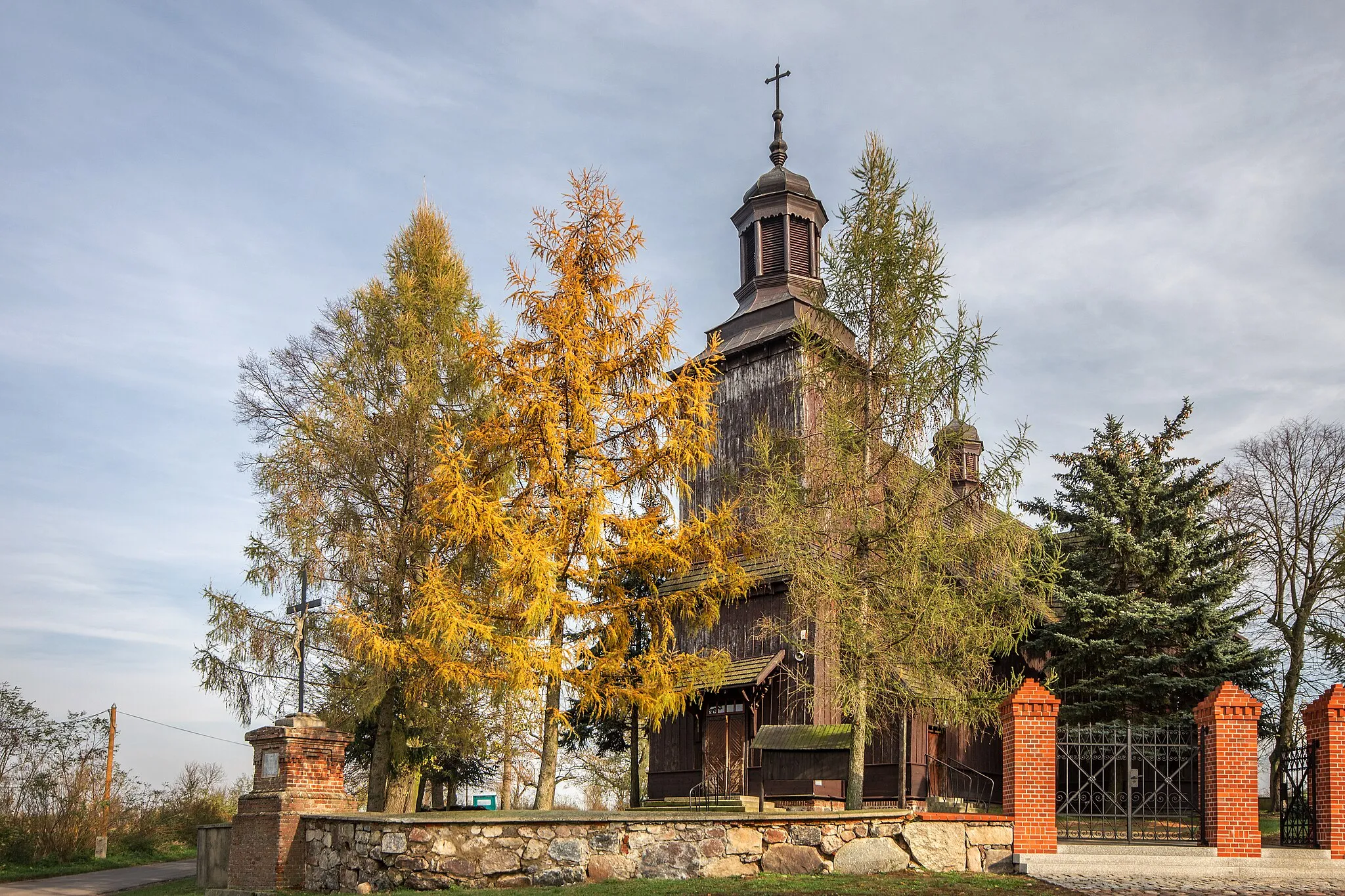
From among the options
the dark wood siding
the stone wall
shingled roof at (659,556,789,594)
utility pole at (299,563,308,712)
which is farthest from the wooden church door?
the stone wall

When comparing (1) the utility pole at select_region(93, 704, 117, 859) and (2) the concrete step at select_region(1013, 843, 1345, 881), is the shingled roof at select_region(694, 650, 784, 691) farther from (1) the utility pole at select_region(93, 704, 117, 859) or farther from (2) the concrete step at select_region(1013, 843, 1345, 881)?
(1) the utility pole at select_region(93, 704, 117, 859)

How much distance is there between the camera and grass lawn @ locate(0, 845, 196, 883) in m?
21.3

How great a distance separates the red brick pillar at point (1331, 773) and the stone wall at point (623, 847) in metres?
4.78

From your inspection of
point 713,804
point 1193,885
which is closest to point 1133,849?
point 1193,885

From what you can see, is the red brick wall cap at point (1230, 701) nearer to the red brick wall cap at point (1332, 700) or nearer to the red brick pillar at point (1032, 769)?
the red brick wall cap at point (1332, 700)

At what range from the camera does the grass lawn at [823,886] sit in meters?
11.1

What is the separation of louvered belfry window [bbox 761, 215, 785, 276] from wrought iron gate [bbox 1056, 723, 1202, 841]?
13165 mm

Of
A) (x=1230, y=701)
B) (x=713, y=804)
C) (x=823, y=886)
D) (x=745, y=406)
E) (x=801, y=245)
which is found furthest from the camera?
(x=801, y=245)

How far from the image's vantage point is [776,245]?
28.1 metres

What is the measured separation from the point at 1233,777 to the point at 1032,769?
273 centimetres

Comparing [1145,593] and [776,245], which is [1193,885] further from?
[776,245]

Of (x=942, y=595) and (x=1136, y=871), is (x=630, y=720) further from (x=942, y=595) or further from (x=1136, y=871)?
(x=1136, y=871)

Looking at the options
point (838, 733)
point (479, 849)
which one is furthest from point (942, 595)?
point (479, 849)

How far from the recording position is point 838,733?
53.6 ft
